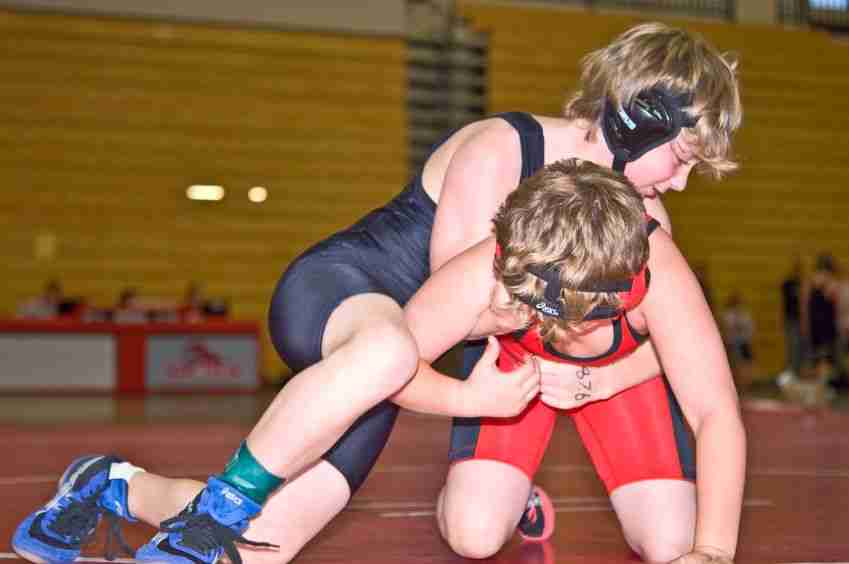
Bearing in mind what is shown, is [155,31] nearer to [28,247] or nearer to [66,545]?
[28,247]

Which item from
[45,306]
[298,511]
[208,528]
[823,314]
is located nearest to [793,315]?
[823,314]

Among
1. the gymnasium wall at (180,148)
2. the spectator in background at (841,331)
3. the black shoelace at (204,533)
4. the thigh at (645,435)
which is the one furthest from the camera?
the spectator in background at (841,331)

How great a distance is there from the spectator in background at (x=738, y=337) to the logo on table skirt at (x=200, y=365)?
19.2ft

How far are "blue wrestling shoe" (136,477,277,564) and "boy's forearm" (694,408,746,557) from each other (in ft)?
2.93

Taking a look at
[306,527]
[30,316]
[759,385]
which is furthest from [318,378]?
[759,385]

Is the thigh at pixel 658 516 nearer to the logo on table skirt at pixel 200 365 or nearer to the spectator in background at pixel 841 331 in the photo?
the logo on table skirt at pixel 200 365

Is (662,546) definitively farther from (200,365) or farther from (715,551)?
(200,365)

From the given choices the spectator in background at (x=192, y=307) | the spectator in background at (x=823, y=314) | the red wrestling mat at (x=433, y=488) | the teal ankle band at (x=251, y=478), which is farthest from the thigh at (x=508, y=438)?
the spectator in background at (x=823, y=314)

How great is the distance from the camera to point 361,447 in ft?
10.2

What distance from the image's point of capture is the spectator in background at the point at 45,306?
12609 millimetres

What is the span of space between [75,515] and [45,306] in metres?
10.1

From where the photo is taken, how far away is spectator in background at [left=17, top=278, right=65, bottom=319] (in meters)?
12.6

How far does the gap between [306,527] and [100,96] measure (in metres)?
11.7

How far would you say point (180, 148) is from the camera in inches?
563
